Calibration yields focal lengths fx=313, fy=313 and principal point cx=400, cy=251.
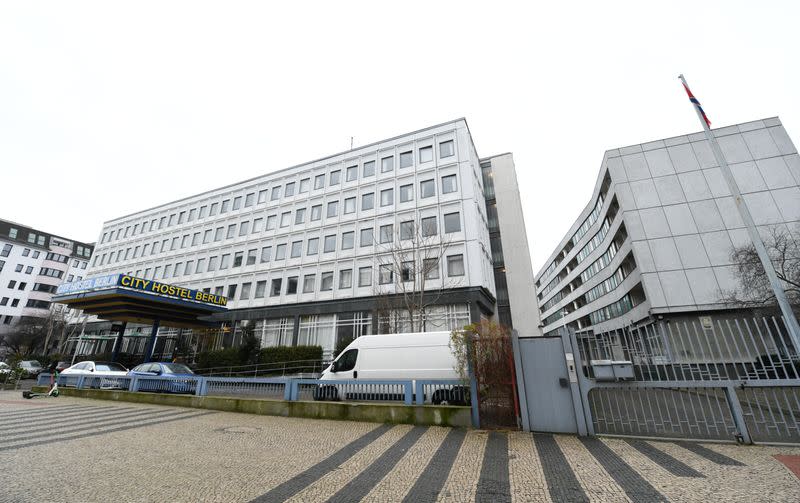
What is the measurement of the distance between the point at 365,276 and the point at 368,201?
696 cm

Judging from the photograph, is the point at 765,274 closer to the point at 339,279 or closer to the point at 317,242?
the point at 339,279

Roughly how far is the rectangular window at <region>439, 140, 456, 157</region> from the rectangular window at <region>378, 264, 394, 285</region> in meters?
10.8

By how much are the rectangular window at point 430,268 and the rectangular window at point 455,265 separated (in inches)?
37.1

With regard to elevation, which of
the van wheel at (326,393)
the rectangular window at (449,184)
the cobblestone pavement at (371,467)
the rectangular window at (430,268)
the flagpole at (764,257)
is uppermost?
the rectangular window at (449,184)

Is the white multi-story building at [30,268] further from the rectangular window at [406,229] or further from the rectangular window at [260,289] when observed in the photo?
the rectangular window at [406,229]

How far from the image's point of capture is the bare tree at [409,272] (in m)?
20.6

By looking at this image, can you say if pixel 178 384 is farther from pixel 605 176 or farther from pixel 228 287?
pixel 605 176

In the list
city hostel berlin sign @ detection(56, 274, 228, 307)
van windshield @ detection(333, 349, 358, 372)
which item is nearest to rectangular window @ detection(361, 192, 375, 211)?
city hostel berlin sign @ detection(56, 274, 228, 307)

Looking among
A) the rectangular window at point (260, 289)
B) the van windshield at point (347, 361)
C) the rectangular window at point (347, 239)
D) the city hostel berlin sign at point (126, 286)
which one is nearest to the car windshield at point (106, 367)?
the city hostel berlin sign at point (126, 286)

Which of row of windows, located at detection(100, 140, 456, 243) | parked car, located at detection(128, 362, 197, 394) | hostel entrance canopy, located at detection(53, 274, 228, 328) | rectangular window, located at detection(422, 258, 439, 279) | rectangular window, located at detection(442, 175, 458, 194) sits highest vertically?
row of windows, located at detection(100, 140, 456, 243)

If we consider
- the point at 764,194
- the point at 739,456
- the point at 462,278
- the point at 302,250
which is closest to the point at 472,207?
the point at 462,278

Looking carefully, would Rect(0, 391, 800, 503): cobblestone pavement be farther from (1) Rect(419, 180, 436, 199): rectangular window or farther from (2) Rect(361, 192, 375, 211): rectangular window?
(2) Rect(361, 192, 375, 211): rectangular window

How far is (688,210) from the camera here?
25312 millimetres

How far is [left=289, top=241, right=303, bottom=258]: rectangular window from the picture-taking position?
28.5 metres
